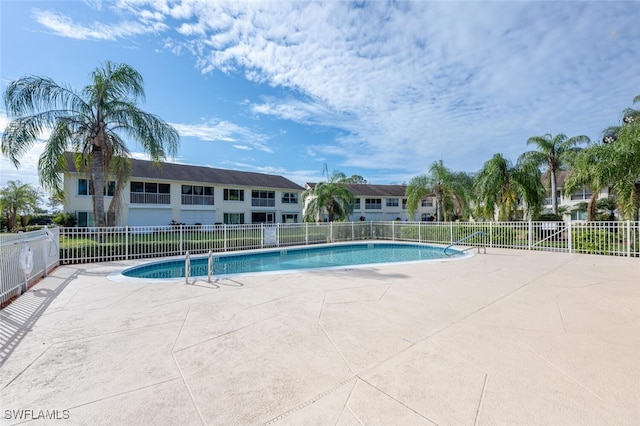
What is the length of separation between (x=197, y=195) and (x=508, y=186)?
26896mm

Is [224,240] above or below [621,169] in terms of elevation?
below

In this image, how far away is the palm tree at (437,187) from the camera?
2203 centimetres

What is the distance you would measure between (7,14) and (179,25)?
458 cm

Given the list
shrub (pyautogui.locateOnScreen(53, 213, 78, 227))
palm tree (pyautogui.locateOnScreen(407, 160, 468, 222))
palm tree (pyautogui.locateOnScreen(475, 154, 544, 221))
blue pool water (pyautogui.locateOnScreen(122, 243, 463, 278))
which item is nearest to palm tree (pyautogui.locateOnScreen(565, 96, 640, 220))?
palm tree (pyautogui.locateOnScreen(475, 154, 544, 221))

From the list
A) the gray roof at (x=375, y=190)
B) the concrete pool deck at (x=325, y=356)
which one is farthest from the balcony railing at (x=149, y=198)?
the gray roof at (x=375, y=190)

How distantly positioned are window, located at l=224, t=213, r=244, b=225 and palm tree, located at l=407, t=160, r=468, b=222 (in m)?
18.4

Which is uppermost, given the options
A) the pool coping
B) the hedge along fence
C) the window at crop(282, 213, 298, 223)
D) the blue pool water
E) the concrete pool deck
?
the window at crop(282, 213, 298, 223)

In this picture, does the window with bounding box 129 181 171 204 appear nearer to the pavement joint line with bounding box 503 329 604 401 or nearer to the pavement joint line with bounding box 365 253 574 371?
the pavement joint line with bounding box 365 253 574 371

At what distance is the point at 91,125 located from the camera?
12758 mm

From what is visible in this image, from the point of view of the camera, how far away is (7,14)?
7.21 metres

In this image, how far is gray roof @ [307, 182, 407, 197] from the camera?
44.9 metres

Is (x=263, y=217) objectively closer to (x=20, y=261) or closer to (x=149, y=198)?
(x=149, y=198)

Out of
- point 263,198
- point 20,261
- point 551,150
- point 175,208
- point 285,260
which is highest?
point 551,150

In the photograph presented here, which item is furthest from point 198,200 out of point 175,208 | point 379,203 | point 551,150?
point 551,150
